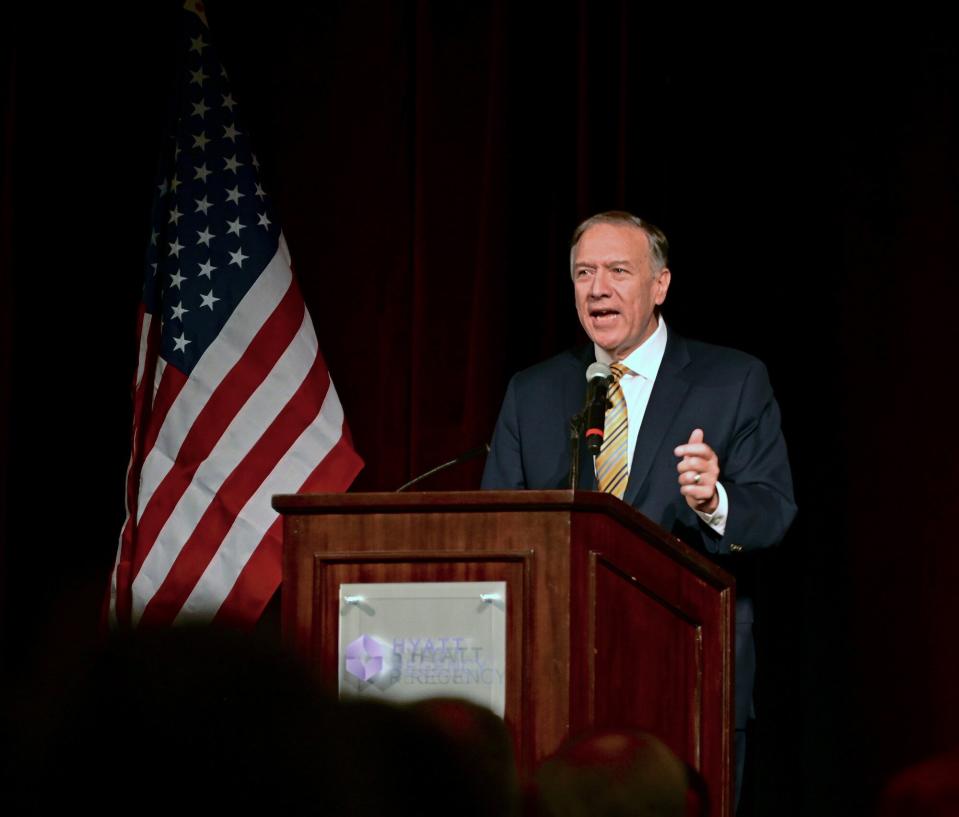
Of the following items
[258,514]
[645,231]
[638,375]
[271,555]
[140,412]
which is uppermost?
[645,231]

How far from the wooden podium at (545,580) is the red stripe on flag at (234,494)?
181 centimetres

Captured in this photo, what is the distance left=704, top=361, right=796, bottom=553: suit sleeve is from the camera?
296 centimetres

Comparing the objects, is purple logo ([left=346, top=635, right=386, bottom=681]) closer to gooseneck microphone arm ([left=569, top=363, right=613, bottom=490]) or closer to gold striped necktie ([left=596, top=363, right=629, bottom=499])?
gooseneck microphone arm ([left=569, top=363, right=613, bottom=490])

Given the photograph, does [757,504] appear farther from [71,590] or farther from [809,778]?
[71,590]

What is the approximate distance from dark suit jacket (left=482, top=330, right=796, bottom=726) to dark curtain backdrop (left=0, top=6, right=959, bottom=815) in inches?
29.0

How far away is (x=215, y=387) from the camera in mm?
4379

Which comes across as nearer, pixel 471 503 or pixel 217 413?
pixel 471 503

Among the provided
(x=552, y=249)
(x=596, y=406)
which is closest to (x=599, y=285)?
(x=596, y=406)

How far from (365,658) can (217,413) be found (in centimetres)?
207

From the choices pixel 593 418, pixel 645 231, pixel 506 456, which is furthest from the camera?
pixel 645 231

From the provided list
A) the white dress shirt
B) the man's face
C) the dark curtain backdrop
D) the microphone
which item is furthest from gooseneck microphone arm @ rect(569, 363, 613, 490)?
the dark curtain backdrop

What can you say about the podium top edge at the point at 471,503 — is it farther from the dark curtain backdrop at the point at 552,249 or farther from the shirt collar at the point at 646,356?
the dark curtain backdrop at the point at 552,249

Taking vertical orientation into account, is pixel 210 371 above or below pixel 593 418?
above

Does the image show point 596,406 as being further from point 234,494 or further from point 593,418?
point 234,494
